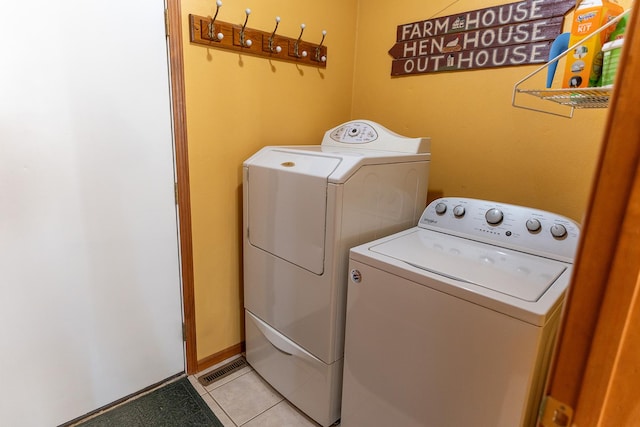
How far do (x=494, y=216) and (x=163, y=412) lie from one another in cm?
181

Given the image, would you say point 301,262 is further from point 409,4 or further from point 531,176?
point 409,4

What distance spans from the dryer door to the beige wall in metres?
0.23

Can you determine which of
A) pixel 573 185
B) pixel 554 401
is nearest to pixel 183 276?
pixel 554 401

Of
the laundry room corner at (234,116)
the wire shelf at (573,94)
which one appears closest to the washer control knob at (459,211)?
the wire shelf at (573,94)

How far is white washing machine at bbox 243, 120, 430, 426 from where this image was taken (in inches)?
58.5

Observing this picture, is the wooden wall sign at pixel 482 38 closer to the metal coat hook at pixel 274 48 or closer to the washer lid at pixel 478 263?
A: the metal coat hook at pixel 274 48

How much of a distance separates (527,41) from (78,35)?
1.89 m

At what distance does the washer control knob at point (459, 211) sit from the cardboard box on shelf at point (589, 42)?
2.21 ft

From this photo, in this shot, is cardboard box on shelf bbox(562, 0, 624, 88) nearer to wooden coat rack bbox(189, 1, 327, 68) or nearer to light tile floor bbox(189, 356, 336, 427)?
wooden coat rack bbox(189, 1, 327, 68)

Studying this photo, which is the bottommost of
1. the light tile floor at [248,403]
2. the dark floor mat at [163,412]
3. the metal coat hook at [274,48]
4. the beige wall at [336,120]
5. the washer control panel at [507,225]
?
the light tile floor at [248,403]

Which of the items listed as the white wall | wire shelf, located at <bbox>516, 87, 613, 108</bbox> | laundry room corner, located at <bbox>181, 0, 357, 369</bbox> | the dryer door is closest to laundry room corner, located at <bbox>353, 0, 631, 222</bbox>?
laundry room corner, located at <bbox>181, 0, 357, 369</bbox>

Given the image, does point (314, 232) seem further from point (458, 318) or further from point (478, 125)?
point (478, 125)

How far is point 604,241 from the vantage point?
16.8 inches

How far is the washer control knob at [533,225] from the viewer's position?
1387 mm
